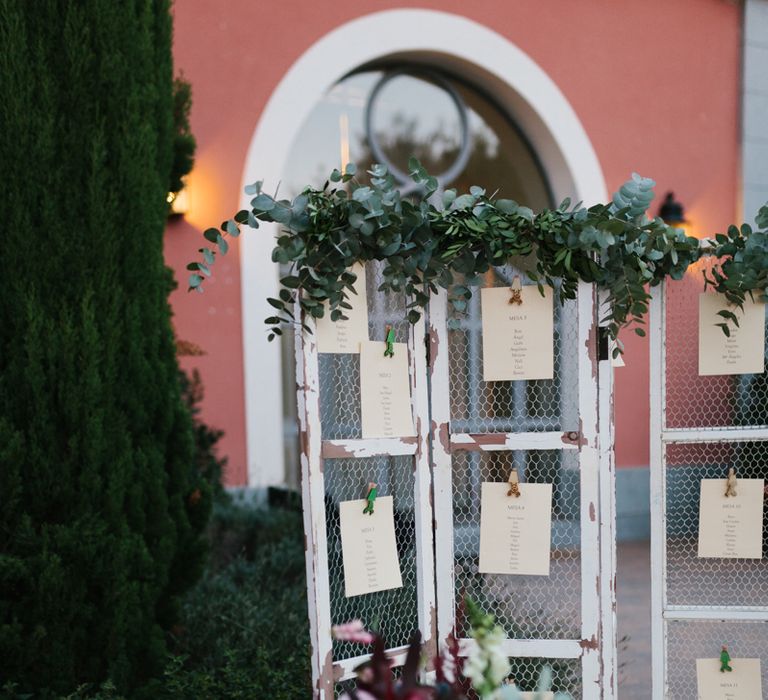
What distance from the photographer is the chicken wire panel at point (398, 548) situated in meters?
1.78

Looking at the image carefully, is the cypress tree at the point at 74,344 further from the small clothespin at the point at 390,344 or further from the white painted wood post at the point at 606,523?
the white painted wood post at the point at 606,523

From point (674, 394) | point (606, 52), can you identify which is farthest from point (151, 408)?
point (606, 52)

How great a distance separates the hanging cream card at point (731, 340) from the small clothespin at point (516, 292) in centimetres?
43

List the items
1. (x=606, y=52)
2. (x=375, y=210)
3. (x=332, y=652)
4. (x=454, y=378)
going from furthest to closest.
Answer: (x=606, y=52) → (x=454, y=378) → (x=332, y=652) → (x=375, y=210)

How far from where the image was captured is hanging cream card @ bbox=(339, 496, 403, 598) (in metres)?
1.73

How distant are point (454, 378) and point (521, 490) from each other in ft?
0.97

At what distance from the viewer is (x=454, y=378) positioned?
1.84m

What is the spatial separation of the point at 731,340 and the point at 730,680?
2.62 feet

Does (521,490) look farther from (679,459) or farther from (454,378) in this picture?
(679,459)

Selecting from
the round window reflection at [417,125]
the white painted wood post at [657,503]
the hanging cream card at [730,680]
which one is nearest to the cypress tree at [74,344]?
the white painted wood post at [657,503]

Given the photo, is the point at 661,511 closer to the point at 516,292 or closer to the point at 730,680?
the point at 730,680

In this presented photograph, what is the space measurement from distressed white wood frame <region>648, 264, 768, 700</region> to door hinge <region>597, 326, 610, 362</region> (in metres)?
0.16

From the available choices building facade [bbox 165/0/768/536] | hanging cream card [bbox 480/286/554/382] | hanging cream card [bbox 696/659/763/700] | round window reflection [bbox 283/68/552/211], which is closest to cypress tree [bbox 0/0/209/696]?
hanging cream card [bbox 480/286/554/382]

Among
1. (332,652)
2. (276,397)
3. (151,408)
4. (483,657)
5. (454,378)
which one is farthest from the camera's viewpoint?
(276,397)
